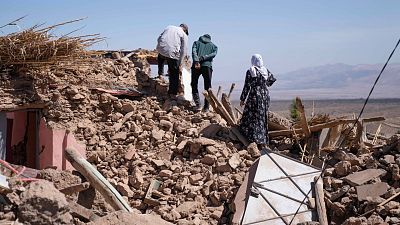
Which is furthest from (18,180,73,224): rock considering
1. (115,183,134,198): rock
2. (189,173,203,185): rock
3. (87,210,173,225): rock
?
(189,173,203,185): rock

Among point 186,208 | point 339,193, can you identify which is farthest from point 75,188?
point 339,193

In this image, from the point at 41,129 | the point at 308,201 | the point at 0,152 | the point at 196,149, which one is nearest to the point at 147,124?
the point at 196,149

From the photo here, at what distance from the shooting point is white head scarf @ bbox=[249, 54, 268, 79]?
7.77 m

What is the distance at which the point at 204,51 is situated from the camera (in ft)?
28.3

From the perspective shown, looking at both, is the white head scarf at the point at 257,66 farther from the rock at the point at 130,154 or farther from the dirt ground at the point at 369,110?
the dirt ground at the point at 369,110

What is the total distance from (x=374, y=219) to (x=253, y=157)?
2236mm

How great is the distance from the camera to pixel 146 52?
1083 cm

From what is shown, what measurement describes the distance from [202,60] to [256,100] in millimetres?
1325

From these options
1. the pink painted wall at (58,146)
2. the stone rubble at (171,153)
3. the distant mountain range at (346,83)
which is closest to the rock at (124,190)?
the stone rubble at (171,153)

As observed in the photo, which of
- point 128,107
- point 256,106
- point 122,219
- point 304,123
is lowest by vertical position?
point 122,219

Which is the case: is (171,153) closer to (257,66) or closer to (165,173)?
(165,173)

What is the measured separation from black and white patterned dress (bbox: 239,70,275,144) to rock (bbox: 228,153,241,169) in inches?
21.0

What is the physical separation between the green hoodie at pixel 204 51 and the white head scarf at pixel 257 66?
1.04m

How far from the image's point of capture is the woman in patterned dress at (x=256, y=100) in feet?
25.6
